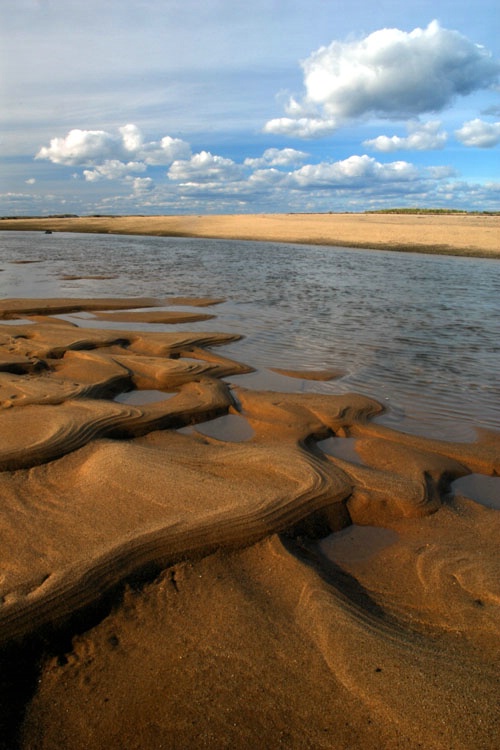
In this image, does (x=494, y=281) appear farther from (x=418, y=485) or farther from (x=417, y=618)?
(x=417, y=618)

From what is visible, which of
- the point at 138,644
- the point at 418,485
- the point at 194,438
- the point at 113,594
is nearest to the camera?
the point at 138,644

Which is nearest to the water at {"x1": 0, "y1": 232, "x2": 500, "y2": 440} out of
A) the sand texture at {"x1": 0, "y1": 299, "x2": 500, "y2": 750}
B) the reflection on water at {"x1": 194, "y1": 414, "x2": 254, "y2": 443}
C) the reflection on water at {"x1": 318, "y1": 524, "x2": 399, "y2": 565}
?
the reflection on water at {"x1": 194, "y1": 414, "x2": 254, "y2": 443}

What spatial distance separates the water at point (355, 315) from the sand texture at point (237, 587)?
1.69 m

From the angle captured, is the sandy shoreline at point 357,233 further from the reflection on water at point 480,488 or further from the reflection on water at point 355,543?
the reflection on water at point 355,543

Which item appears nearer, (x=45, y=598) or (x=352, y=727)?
(x=352, y=727)

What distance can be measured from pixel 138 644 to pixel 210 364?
504 centimetres

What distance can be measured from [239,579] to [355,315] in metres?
9.88

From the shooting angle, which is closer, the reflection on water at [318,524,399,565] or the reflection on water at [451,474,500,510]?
the reflection on water at [318,524,399,565]

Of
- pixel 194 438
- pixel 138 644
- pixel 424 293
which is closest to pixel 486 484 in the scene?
pixel 194 438

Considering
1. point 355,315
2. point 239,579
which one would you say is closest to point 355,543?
point 239,579

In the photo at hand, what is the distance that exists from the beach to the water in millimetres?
1355

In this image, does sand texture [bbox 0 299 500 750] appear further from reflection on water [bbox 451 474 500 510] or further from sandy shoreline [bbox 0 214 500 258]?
sandy shoreline [bbox 0 214 500 258]

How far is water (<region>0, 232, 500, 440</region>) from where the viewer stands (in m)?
6.81

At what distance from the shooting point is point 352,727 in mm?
2113
